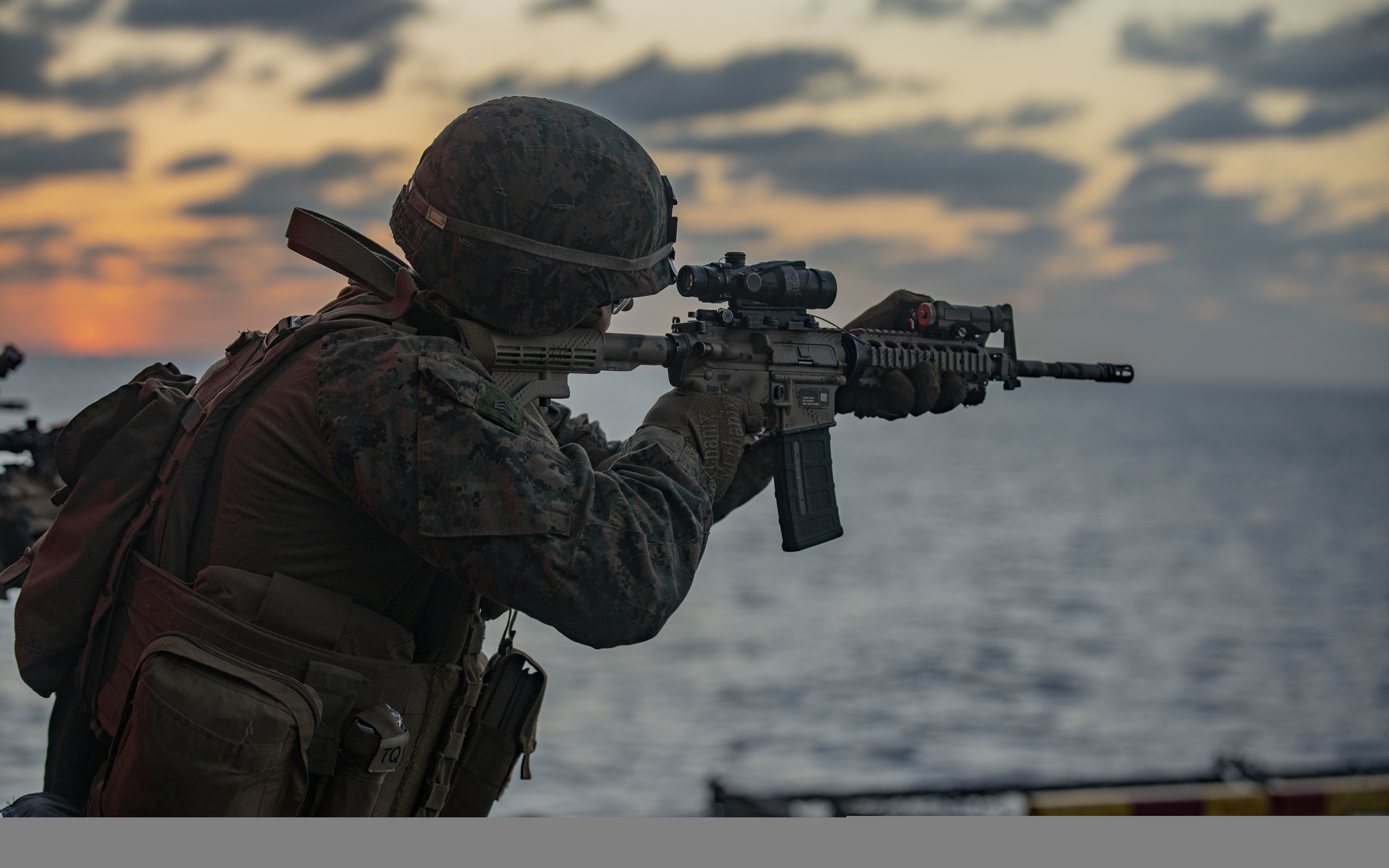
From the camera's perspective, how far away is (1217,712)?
51469 millimetres

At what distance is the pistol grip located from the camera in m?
4.50

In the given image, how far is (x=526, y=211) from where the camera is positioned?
3102mm

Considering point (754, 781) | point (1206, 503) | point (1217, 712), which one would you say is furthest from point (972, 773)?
point (1206, 503)

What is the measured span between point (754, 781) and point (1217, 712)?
23.7m

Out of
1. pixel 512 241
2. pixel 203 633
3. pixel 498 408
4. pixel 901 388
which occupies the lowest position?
pixel 203 633

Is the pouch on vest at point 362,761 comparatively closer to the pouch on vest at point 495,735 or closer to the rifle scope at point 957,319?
the pouch on vest at point 495,735

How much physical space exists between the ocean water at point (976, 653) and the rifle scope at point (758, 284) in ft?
8.97

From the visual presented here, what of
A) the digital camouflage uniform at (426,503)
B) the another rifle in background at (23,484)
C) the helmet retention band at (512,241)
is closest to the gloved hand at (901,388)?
the helmet retention band at (512,241)

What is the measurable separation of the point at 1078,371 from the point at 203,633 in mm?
4135

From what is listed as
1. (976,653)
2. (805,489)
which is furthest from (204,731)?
(976,653)

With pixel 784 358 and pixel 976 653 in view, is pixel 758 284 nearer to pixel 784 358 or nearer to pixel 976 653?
pixel 784 358

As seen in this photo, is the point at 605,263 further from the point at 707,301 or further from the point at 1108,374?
the point at 1108,374

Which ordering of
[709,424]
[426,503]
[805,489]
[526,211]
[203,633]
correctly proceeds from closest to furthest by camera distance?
[426,503], [203,633], [526,211], [709,424], [805,489]

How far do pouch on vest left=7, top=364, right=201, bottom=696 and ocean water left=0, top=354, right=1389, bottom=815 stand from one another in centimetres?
445
